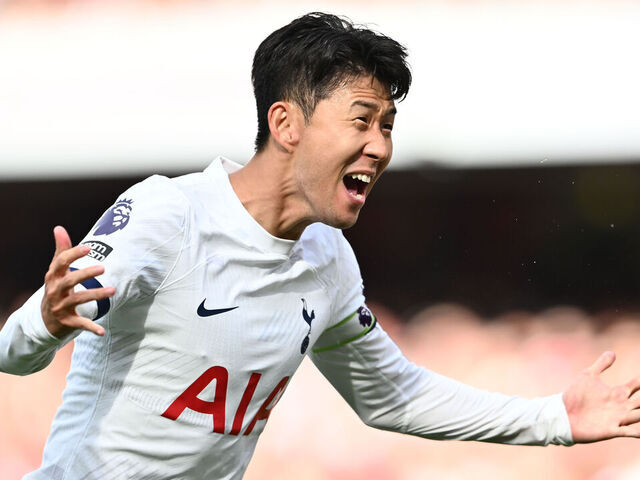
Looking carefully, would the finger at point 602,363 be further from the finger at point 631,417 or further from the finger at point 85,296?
the finger at point 85,296

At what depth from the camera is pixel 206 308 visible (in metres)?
2.43

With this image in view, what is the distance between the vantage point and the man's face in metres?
2.57

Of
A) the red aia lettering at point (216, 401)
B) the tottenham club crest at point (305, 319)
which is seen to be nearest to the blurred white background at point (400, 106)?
the tottenham club crest at point (305, 319)

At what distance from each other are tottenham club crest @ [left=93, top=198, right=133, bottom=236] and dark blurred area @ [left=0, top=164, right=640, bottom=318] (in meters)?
3.44

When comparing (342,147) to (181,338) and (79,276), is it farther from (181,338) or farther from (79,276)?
(79,276)

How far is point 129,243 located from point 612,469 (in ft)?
12.5

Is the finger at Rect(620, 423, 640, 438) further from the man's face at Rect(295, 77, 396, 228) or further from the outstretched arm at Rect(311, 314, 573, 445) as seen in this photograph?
the man's face at Rect(295, 77, 396, 228)

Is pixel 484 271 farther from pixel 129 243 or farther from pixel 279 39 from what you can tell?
pixel 129 243

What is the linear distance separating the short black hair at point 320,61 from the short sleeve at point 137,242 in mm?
424

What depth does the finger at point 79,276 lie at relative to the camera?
201cm

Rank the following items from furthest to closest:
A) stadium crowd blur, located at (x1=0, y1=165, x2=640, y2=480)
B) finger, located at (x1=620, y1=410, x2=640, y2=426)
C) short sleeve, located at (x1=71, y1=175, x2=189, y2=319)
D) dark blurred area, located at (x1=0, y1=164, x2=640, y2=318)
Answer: dark blurred area, located at (x1=0, y1=164, x2=640, y2=318), stadium crowd blur, located at (x1=0, y1=165, x2=640, y2=480), finger, located at (x1=620, y1=410, x2=640, y2=426), short sleeve, located at (x1=71, y1=175, x2=189, y2=319)

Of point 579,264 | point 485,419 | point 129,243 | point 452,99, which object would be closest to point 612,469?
point 579,264

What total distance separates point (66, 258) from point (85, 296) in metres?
0.09

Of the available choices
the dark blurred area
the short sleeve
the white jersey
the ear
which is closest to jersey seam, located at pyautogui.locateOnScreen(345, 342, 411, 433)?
the white jersey
